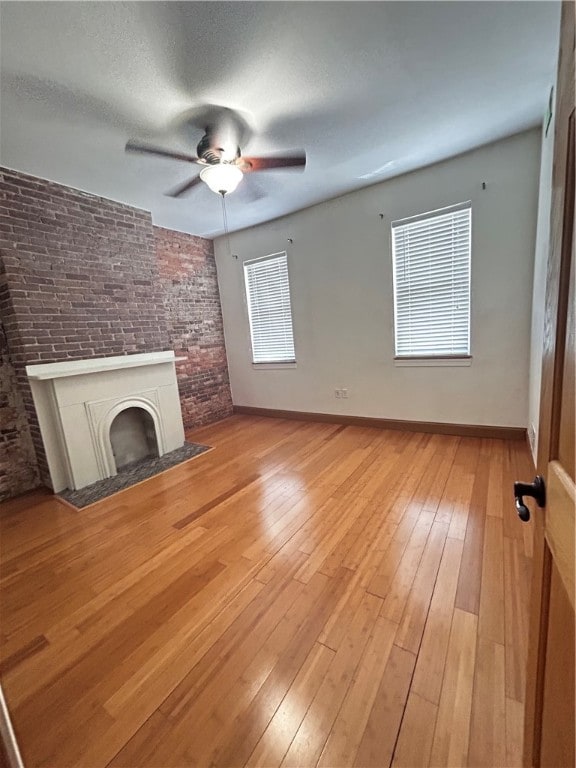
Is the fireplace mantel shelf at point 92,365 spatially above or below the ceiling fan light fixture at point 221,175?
below

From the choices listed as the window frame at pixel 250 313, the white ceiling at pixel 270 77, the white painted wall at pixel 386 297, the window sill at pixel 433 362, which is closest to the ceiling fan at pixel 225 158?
the white ceiling at pixel 270 77

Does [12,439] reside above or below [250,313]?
below

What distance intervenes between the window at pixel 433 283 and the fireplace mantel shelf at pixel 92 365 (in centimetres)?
288

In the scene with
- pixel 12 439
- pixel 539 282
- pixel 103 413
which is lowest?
pixel 12 439

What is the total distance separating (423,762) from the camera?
3.13 feet

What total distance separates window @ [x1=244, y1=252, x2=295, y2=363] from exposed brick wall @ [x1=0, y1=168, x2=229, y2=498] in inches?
52.0

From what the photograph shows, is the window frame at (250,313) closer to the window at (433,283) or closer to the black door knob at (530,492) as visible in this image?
the window at (433,283)

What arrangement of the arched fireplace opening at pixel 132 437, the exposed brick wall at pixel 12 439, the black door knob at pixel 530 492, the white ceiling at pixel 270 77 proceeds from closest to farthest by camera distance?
1. the black door knob at pixel 530 492
2. the white ceiling at pixel 270 77
3. the exposed brick wall at pixel 12 439
4. the arched fireplace opening at pixel 132 437

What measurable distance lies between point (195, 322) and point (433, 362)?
135 inches

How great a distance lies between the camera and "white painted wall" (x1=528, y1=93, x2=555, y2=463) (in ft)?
7.36

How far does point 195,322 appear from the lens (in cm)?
479

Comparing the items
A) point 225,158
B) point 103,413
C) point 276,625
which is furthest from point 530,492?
point 103,413

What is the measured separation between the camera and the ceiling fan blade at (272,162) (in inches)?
88.4

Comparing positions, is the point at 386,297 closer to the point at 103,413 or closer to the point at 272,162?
the point at 272,162
